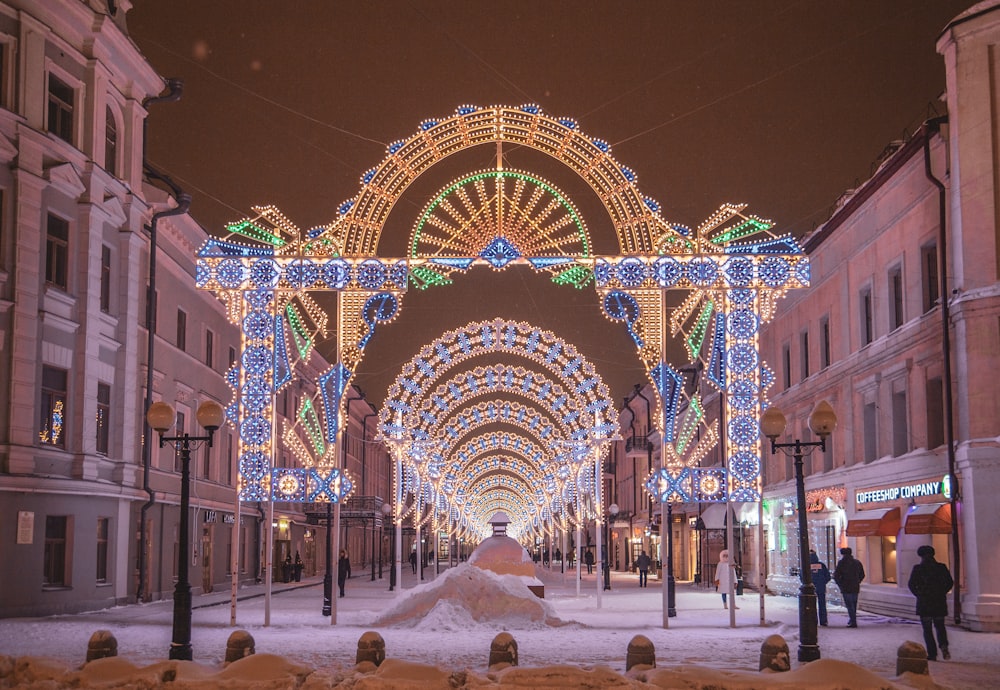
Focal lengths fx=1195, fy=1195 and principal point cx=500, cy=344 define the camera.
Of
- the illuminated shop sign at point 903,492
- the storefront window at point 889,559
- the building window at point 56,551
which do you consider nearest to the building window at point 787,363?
the illuminated shop sign at point 903,492

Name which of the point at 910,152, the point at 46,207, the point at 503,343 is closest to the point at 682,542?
the point at 503,343

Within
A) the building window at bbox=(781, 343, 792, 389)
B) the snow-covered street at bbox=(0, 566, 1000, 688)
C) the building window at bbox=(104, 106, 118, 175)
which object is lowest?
the snow-covered street at bbox=(0, 566, 1000, 688)

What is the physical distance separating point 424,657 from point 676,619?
958cm

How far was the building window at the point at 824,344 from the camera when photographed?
35.3 meters

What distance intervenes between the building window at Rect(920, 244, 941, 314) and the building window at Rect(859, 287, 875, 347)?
4.20 meters

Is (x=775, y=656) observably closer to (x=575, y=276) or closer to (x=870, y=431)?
(x=575, y=276)

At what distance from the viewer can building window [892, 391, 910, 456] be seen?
2838 centimetres

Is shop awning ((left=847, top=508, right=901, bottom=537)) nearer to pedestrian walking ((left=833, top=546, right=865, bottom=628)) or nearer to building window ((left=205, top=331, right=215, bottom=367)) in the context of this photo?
pedestrian walking ((left=833, top=546, right=865, bottom=628))

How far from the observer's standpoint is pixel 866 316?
3139 cm

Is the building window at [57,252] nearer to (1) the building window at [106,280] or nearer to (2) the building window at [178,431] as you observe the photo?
(1) the building window at [106,280]

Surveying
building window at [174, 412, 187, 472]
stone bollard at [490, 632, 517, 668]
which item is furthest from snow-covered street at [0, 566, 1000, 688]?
building window at [174, 412, 187, 472]

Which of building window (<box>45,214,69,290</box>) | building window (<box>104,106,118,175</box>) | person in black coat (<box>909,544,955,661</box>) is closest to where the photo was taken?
person in black coat (<box>909,544,955,661</box>)

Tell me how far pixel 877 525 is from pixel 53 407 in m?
19.3

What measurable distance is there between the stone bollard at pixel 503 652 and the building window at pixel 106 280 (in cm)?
1931
